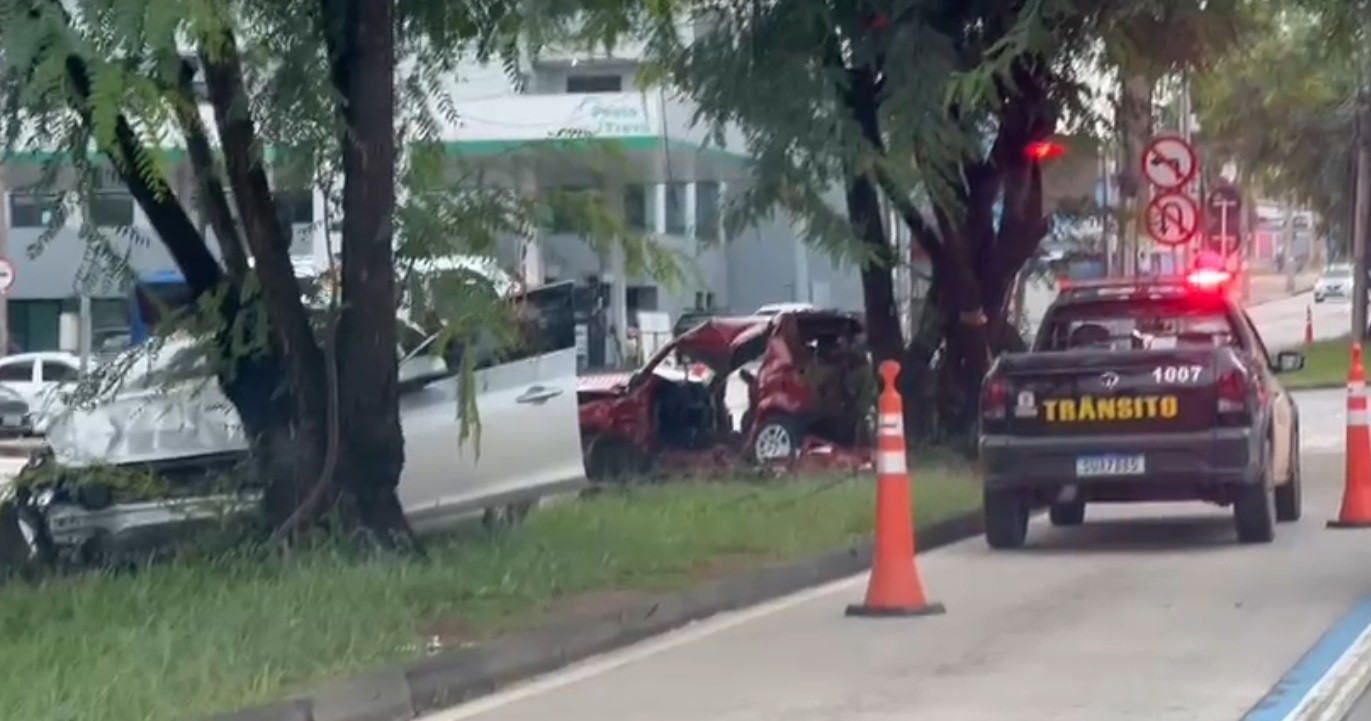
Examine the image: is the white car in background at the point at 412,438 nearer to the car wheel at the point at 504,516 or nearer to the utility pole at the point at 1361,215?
the car wheel at the point at 504,516

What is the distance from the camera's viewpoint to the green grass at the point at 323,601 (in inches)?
377

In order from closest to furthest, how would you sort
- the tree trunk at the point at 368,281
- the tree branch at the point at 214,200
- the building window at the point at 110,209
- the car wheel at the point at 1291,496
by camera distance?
the tree trunk at the point at 368,281 < the tree branch at the point at 214,200 < the building window at the point at 110,209 < the car wheel at the point at 1291,496

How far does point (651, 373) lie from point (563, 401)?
7531 millimetres

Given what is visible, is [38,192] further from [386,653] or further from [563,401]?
[386,653]

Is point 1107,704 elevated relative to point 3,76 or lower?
lower

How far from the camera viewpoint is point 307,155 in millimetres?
14797

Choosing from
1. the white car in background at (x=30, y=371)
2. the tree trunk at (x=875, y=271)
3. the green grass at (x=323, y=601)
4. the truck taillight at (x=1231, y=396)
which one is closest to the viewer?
the green grass at (x=323, y=601)

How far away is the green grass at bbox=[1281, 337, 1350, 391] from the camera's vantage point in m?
39.0

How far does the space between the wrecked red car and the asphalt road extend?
6.47 metres

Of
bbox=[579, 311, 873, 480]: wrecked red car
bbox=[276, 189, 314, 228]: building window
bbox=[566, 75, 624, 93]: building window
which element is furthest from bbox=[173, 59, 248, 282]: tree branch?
bbox=[566, 75, 624, 93]: building window

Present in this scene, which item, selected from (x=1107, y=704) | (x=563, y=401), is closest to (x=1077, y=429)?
(x=563, y=401)

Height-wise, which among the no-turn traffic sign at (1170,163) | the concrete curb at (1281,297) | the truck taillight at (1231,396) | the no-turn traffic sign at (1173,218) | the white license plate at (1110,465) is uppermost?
the no-turn traffic sign at (1170,163)

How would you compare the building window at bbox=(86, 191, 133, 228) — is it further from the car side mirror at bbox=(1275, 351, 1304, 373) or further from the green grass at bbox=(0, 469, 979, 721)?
the car side mirror at bbox=(1275, 351, 1304, 373)

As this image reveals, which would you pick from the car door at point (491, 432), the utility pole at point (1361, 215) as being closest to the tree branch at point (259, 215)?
the car door at point (491, 432)
